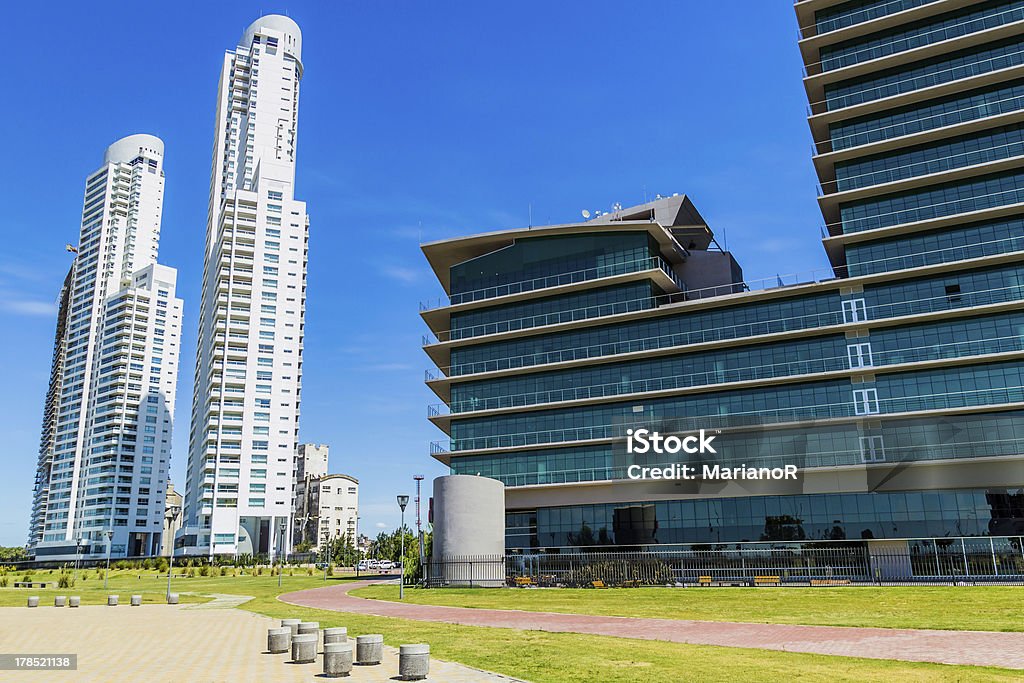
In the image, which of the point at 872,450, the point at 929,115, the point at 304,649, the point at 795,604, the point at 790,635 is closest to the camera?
the point at 304,649

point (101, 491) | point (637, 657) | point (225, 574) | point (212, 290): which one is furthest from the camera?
point (101, 491)

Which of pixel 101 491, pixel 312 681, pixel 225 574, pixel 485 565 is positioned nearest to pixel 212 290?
pixel 101 491

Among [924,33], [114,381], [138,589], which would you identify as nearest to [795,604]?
[138,589]

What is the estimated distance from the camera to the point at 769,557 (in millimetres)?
50000

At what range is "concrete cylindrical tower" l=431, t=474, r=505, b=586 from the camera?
43500mm

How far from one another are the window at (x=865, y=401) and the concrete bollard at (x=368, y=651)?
44.1 metres

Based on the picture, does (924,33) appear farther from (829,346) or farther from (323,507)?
(323,507)

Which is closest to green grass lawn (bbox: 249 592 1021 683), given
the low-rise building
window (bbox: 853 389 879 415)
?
window (bbox: 853 389 879 415)

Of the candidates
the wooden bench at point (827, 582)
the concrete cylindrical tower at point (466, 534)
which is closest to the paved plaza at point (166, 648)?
the concrete cylindrical tower at point (466, 534)

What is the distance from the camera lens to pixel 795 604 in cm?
2820

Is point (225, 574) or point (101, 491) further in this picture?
point (101, 491)

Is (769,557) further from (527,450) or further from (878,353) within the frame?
(527,450)

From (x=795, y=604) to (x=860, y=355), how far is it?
28564mm

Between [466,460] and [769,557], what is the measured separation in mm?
24826
